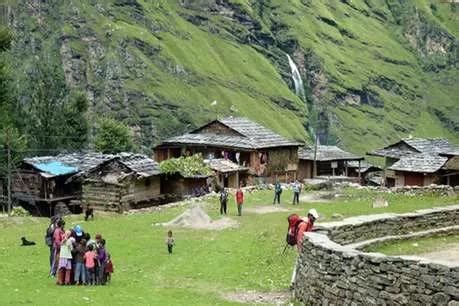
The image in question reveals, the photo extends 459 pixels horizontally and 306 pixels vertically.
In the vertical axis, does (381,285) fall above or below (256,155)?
below

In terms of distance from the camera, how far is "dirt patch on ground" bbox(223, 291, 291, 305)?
68.6 feet

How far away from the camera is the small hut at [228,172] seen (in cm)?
7712

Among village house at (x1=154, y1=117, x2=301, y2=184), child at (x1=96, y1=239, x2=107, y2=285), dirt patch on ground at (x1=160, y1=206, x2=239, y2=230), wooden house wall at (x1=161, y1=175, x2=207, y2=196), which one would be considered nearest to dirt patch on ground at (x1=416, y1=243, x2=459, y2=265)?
child at (x1=96, y1=239, x2=107, y2=285)

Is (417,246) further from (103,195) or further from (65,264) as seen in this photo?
(103,195)

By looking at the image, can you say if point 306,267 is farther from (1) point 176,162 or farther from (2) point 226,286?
(1) point 176,162

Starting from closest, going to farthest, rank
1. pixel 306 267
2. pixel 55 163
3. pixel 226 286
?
pixel 306 267
pixel 226 286
pixel 55 163

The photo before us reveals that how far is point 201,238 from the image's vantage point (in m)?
38.0

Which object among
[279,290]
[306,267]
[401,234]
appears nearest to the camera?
[306,267]

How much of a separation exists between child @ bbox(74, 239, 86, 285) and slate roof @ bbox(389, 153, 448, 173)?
51197 millimetres

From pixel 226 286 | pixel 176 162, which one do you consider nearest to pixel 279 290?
pixel 226 286

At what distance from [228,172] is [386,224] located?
172 feet

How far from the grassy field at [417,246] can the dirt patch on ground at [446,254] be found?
26 centimetres

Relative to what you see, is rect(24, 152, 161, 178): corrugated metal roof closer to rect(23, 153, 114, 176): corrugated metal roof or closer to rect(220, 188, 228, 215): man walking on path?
rect(23, 153, 114, 176): corrugated metal roof

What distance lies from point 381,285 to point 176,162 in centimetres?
5616
